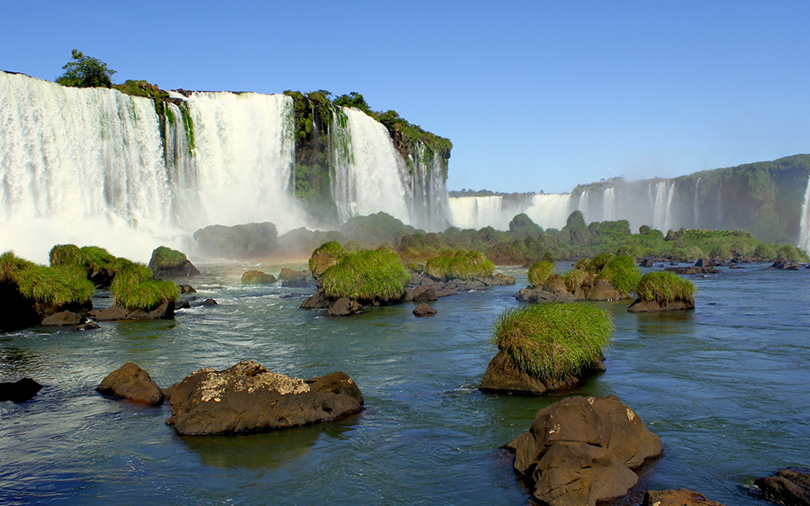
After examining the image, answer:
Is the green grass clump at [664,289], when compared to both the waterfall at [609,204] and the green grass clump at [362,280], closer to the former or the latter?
the green grass clump at [362,280]

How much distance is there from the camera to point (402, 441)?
7.93 meters

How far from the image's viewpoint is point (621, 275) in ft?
75.6

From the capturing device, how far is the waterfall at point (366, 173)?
59438mm

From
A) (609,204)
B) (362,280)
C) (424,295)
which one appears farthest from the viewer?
(609,204)

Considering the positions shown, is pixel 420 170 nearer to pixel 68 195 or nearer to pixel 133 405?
pixel 68 195

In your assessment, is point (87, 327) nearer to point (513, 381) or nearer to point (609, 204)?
point (513, 381)

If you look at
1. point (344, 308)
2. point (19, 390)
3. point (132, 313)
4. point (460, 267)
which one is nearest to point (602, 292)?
point (460, 267)

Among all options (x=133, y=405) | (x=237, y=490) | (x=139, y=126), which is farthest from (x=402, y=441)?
(x=139, y=126)

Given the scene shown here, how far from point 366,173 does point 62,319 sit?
45.6 meters

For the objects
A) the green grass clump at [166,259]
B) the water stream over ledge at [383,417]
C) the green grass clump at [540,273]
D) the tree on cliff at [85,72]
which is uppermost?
the tree on cliff at [85,72]

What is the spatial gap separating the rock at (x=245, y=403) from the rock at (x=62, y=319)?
10.5m

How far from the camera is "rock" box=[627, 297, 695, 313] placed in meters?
19.0

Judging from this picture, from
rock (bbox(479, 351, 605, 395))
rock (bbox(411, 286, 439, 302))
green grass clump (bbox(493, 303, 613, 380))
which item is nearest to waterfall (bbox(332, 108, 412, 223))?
rock (bbox(411, 286, 439, 302))

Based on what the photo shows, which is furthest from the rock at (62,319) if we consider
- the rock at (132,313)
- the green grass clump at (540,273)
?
the green grass clump at (540,273)
